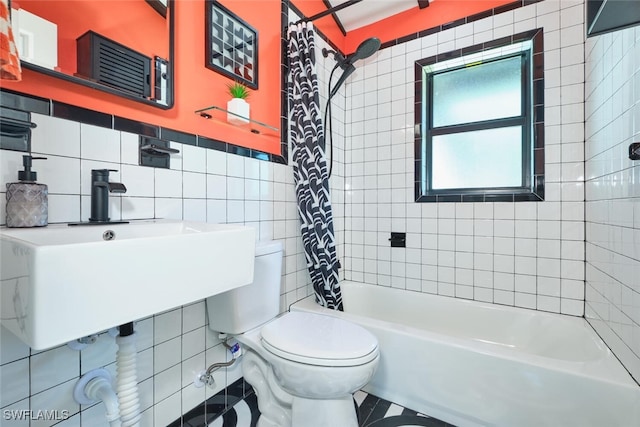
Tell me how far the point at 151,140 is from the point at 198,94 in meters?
0.34

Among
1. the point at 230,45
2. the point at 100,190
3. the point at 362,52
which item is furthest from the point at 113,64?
the point at 362,52

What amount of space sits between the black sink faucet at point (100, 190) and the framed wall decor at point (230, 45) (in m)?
0.73

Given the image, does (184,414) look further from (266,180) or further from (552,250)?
(552,250)

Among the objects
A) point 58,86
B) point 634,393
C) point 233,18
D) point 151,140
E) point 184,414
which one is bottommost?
point 184,414

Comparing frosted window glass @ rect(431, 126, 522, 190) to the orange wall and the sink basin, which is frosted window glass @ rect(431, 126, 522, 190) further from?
the sink basin

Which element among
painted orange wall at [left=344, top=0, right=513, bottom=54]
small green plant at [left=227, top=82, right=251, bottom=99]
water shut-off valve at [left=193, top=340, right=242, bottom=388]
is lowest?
water shut-off valve at [left=193, top=340, right=242, bottom=388]

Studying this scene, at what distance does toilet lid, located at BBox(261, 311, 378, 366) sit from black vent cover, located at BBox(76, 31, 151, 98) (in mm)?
1100

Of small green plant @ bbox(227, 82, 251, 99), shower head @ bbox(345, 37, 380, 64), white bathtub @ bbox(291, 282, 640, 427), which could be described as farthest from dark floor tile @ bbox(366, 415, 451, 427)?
shower head @ bbox(345, 37, 380, 64)

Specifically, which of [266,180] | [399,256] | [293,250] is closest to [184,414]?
[293,250]

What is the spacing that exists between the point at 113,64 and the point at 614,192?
2008 millimetres

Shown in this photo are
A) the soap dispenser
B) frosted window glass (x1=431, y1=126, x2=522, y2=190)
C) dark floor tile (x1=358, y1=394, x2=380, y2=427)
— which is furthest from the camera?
frosted window glass (x1=431, y1=126, x2=522, y2=190)

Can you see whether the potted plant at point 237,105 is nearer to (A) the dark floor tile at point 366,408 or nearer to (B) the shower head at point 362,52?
(B) the shower head at point 362,52

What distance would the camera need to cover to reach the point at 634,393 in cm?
96

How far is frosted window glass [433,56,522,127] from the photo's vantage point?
1.84 metres
